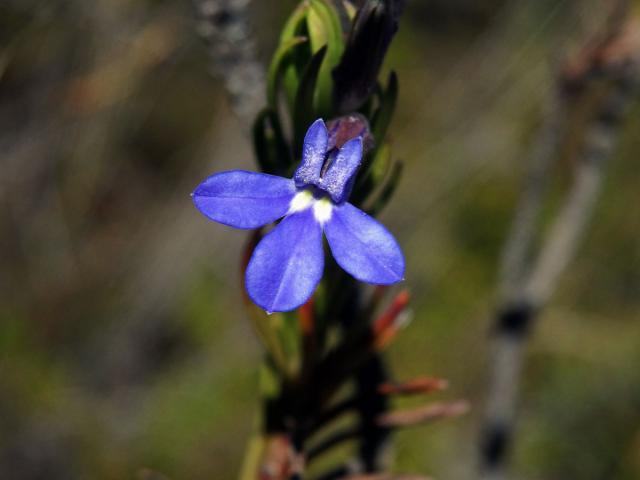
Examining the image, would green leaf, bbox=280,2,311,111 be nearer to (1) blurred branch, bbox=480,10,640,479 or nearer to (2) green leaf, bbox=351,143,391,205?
(2) green leaf, bbox=351,143,391,205

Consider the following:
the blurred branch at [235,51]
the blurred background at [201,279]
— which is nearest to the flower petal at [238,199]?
the blurred branch at [235,51]

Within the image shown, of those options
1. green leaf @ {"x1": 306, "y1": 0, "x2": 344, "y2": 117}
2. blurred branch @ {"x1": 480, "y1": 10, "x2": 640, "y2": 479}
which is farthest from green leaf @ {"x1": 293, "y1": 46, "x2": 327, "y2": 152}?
blurred branch @ {"x1": 480, "y1": 10, "x2": 640, "y2": 479}

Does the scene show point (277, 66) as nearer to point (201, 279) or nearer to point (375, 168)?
point (375, 168)

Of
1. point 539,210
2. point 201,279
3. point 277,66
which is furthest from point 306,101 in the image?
point 201,279

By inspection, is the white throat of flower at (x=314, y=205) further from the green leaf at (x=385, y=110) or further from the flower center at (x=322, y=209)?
the green leaf at (x=385, y=110)

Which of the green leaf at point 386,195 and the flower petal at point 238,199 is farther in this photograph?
the green leaf at point 386,195

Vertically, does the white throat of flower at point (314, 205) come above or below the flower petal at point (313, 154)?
below
